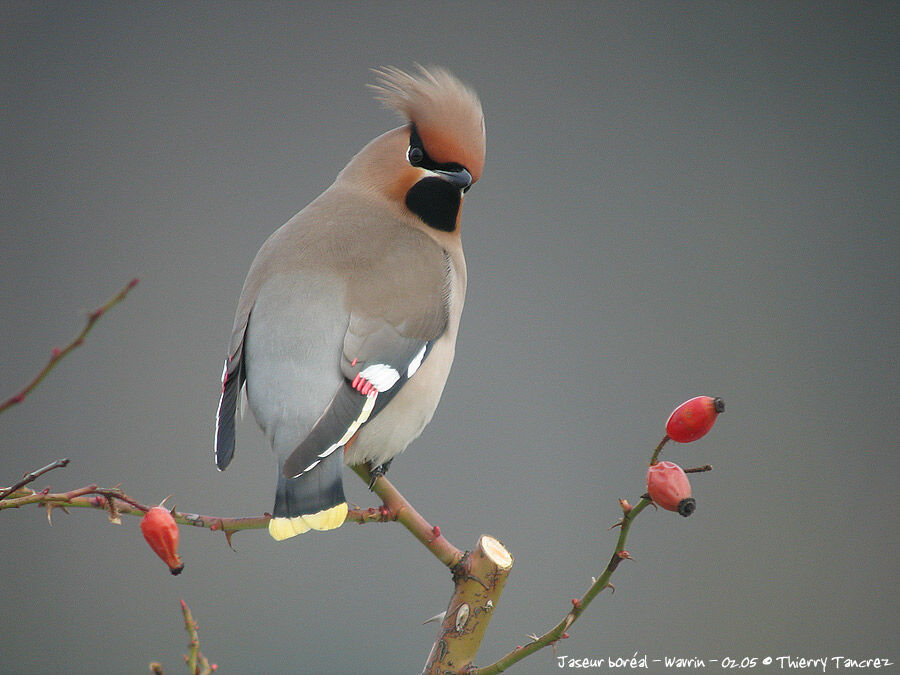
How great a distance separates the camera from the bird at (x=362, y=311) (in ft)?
4.36

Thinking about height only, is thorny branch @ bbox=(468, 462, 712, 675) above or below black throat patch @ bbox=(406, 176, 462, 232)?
below

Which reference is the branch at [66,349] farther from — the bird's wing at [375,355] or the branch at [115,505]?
the bird's wing at [375,355]

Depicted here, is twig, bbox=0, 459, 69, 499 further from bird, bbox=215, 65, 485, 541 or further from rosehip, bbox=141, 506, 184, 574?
bird, bbox=215, 65, 485, 541

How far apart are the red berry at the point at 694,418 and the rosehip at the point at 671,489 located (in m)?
0.09

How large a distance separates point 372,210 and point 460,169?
19 cm

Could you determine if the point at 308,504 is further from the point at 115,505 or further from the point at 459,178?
the point at 459,178

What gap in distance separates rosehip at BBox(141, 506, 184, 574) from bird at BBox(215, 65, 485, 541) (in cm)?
18

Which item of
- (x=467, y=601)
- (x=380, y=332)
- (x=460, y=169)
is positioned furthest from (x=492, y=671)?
(x=460, y=169)

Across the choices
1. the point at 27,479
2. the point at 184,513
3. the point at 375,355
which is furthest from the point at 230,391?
the point at 27,479

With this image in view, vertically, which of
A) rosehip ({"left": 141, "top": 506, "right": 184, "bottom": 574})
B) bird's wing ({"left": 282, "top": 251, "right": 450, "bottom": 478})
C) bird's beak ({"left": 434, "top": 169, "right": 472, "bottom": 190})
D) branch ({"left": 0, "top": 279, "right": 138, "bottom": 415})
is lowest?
rosehip ({"left": 141, "top": 506, "right": 184, "bottom": 574})

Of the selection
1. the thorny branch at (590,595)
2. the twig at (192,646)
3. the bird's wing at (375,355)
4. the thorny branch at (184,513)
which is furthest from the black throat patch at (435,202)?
the twig at (192,646)

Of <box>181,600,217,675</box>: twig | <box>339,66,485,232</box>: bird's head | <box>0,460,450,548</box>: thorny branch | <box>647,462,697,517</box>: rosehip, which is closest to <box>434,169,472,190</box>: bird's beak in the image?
<box>339,66,485,232</box>: bird's head

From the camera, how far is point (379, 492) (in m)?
1.29

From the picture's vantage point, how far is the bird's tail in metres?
1.21
